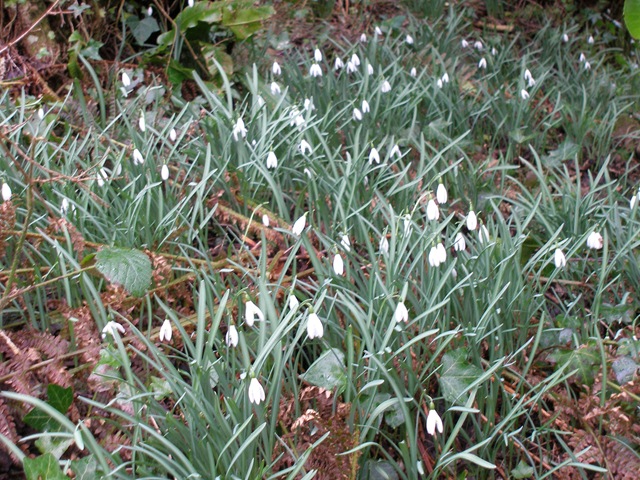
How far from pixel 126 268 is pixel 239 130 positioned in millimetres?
982

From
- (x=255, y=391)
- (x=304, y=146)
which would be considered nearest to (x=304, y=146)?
(x=304, y=146)

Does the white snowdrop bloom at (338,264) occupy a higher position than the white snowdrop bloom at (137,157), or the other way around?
the white snowdrop bloom at (137,157)

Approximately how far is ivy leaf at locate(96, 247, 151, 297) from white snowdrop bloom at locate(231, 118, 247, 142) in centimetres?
89

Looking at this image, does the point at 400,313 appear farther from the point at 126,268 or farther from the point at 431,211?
the point at 126,268

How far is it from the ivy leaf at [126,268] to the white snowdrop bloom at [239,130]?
2.93 feet

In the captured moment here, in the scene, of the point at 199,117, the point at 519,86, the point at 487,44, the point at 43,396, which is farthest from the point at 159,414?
the point at 487,44

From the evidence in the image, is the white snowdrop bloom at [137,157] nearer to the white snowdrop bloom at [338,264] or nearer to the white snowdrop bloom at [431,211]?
the white snowdrop bloom at [338,264]

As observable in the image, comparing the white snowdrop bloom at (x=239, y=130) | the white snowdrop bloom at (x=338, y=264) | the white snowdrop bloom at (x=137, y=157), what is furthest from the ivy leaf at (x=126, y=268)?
the white snowdrop bloom at (x=239, y=130)

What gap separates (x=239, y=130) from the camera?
113 inches

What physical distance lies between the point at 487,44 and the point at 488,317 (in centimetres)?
315

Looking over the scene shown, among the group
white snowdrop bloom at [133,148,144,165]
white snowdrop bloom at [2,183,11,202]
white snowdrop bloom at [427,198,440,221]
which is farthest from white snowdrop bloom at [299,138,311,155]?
white snowdrop bloom at [2,183,11,202]

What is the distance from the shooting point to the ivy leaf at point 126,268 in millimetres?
2062

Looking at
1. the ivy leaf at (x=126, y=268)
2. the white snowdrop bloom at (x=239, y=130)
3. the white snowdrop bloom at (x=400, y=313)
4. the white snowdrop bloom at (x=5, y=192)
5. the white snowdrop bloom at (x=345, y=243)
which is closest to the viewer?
the white snowdrop bloom at (x=400, y=313)

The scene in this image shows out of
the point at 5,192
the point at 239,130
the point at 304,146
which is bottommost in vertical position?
the point at 304,146
